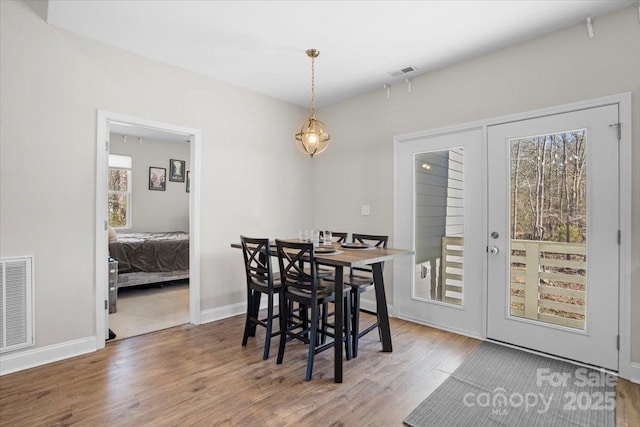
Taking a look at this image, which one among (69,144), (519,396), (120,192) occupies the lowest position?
(519,396)

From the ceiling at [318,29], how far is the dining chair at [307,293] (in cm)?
177

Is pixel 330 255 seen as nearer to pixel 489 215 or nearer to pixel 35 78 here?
pixel 489 215

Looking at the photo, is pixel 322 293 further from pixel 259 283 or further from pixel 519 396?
pixel 519 396

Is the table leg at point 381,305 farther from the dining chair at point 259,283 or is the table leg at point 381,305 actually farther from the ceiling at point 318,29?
the ceiling at point 318,29

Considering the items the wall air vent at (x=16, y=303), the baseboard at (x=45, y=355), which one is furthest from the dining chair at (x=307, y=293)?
the wall air vent at (x=16, y=303)

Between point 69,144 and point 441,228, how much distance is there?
11.6ft

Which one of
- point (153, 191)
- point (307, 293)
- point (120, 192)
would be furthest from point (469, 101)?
point (120, 192)

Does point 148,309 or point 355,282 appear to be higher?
point 355,282

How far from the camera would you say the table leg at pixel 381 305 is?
2.84m

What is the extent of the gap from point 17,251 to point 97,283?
24.5 inches

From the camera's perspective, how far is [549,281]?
2781 mm

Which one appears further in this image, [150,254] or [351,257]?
[150,254]

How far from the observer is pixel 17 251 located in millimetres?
2555

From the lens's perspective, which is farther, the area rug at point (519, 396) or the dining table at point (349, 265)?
the dining table at point (349, 265)
